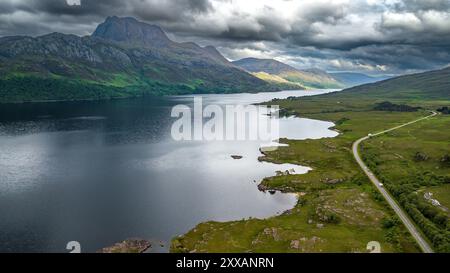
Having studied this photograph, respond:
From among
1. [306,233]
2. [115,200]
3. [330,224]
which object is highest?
[115,200]

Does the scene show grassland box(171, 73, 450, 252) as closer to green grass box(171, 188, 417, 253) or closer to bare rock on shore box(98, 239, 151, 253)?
green grass box(171, 188, 417, 253)

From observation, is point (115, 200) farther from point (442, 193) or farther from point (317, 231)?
point (442, 193)

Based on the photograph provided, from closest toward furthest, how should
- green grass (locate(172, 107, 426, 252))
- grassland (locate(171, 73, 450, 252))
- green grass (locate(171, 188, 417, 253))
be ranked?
green grass (locate(171, 188, 417, 253)), green grass (locate(172, 107, 426, 252)), grassland (locate(171, 73, 450, 252))

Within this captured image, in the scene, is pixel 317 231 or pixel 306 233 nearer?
pixel 306 233

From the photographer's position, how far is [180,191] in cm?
15475

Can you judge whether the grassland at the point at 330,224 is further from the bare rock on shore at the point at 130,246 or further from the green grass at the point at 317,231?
the bare rock on shore at the point at 130,246

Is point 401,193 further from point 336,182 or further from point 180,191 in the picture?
point 180,191

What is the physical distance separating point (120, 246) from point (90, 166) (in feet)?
323

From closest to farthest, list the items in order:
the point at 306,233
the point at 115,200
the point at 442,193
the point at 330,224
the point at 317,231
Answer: the point at 306,233
the point at 317,231
the point at 330,224
the point at 115,200
the point at 442,193

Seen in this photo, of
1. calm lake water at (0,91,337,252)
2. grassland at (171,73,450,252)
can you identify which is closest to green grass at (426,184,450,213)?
grassland at (171,73,450,252)

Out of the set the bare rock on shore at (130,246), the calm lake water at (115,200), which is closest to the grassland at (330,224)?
the calm lake water at (115,200)

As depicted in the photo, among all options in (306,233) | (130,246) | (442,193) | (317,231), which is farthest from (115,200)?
(442,193)

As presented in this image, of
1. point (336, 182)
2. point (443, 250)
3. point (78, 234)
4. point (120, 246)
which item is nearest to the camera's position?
point (443, 250)

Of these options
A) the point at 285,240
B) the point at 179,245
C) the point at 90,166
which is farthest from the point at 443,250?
the point at 90,166
